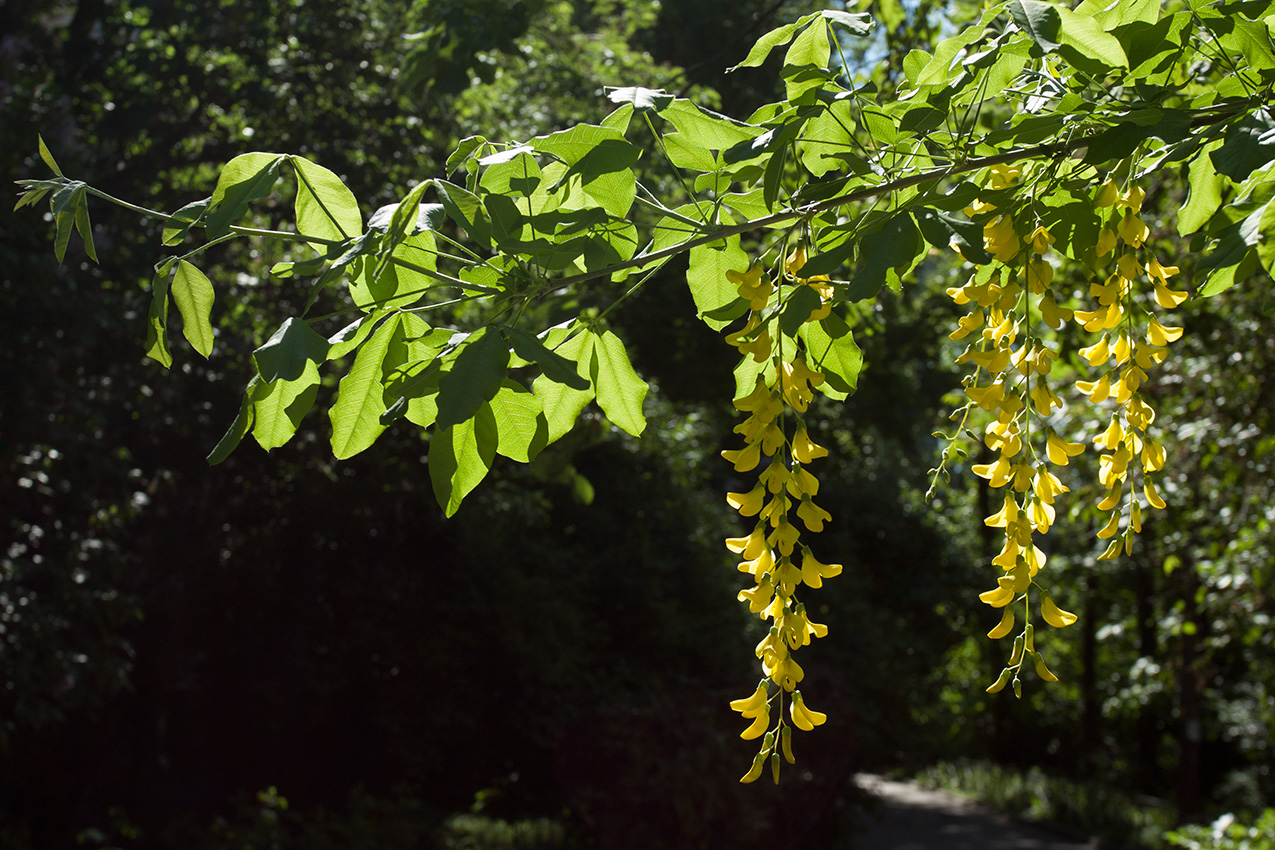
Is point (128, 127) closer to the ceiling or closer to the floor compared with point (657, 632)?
closer to the ceiling

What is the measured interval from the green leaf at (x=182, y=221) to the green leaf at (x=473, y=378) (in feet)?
1.03

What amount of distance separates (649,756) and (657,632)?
3.53 feet

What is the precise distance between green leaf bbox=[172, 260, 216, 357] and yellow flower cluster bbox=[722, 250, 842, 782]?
0.55 metres

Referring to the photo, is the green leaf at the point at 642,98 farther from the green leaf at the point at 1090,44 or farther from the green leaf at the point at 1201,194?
the green leaf at the point at 1201,194

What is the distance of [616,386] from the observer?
119cm

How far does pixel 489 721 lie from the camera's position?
6.94 m

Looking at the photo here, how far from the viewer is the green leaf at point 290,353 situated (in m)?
0.86

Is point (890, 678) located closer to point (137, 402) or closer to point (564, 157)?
point (137, 402)

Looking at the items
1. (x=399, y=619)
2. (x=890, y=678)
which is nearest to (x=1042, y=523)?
(x=399, y=619)

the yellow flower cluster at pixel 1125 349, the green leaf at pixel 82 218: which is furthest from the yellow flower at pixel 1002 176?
the green leaf at pixel 82 218

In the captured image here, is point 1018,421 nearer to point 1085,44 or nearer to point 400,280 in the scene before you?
point 1085,44

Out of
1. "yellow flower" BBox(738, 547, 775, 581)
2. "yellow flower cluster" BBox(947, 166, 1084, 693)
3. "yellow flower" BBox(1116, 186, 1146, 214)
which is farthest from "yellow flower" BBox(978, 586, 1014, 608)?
"yellow flower" BBox(1116, 186, 1146, 214)

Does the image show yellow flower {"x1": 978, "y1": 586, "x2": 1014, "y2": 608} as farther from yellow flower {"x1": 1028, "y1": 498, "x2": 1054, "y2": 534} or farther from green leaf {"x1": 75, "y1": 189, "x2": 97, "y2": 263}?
green leaf {"x1": 75, "y1": 189, "x2": 97, "y2": 263}

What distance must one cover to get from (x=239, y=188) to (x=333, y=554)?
5.97 m
